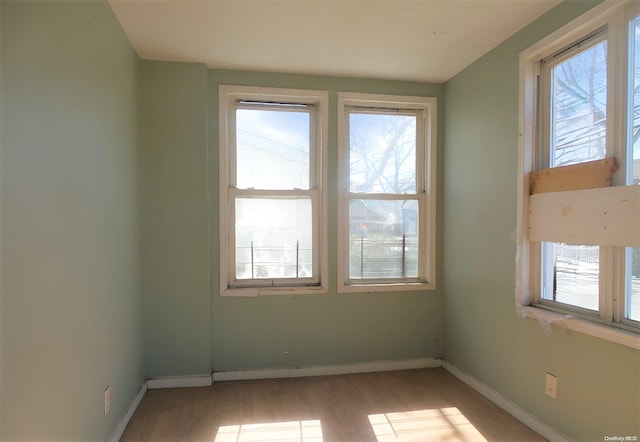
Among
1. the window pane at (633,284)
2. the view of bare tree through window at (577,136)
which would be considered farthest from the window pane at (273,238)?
the window pane at (633,284)

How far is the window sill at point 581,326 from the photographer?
1.54 m

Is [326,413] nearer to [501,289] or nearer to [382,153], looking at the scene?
[501,289]

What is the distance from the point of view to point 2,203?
103 centimetres

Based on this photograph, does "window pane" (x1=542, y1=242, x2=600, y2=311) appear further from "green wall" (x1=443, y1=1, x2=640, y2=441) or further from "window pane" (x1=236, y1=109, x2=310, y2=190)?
"window pane" (x1=236, y1=109, x2=310, y2=190)

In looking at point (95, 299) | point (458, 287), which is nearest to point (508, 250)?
point (458, 287)

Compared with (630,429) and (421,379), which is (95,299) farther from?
(630,429)

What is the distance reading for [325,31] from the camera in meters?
2.15

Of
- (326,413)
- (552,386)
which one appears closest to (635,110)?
(552,386)

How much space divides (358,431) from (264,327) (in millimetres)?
1081

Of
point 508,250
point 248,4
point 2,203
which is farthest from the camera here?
point 508,250

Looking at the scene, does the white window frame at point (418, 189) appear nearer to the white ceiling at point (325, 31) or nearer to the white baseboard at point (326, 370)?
the white ceiling at point (325, 31)

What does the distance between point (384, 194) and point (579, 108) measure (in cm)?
146

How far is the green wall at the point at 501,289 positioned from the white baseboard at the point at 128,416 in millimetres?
2444

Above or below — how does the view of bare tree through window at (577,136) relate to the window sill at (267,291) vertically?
above
